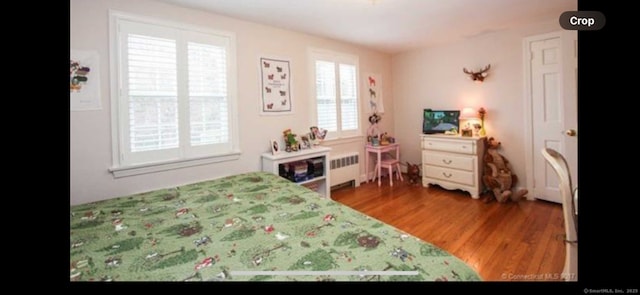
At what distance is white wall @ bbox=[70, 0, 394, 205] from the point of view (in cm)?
189

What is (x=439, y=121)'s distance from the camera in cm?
373

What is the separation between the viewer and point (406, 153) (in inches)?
172

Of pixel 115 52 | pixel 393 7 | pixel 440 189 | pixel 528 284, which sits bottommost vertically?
pixel 440 189

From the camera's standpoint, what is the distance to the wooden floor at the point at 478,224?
175cm

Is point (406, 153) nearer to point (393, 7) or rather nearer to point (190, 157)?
point (393, 7)

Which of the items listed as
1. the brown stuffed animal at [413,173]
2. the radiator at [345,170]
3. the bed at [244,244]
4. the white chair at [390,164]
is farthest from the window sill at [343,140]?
the bed at [244,244]

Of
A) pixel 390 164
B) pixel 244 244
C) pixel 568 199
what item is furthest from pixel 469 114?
pixel 244 244

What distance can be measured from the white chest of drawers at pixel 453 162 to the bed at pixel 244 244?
2.28 metres

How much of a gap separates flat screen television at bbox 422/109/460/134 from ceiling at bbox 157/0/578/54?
0.96 meters

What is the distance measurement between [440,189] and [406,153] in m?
0.98

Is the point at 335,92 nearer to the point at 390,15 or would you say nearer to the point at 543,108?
the point at 390,15

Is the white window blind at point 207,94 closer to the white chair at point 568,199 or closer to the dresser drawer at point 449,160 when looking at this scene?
the white chair at point 568,199

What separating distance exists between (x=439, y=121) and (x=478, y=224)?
1696 mm
